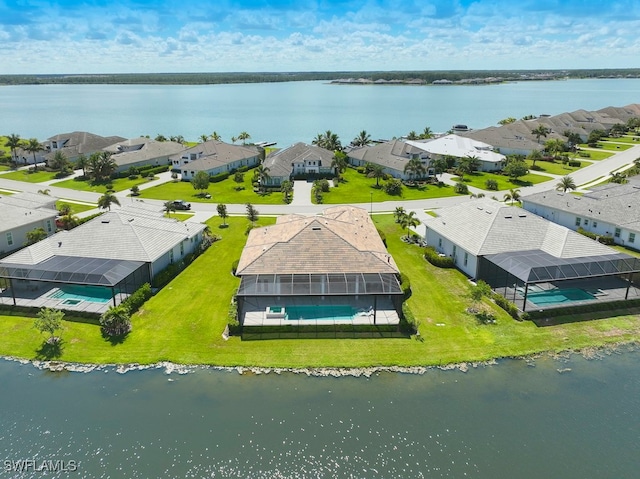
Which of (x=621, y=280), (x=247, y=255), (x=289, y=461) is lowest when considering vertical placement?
(x=289, y=461)

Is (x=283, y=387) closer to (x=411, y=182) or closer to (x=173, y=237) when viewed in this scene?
(x=173, y=237)

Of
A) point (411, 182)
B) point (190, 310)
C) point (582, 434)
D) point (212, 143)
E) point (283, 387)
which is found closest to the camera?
point (582, 434)

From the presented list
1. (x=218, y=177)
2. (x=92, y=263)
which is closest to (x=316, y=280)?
(x=92, y=263)

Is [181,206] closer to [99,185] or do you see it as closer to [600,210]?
[99,185]

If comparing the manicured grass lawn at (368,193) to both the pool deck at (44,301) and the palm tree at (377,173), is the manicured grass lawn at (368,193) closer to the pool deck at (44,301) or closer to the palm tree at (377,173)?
the palm tree at (377,173)

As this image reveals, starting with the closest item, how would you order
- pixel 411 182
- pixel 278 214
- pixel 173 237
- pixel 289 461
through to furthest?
pixel 289 461 → pixel 173 237 → pixel 278 214 → pixel 411 182

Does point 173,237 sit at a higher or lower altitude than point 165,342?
higher

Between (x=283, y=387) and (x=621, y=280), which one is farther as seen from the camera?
(x=621, y=280)

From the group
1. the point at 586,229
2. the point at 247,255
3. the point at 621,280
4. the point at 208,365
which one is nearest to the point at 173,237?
the point at 247,255
